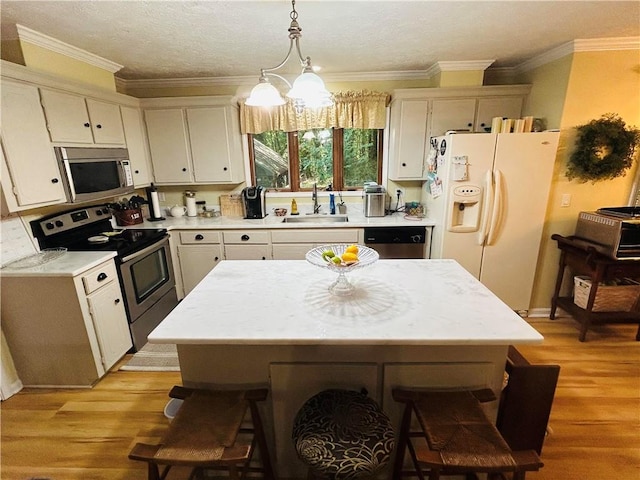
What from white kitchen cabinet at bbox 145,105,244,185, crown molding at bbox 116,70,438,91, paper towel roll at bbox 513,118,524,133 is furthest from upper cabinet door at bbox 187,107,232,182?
paper towel roll at bbox 513,118,524,133

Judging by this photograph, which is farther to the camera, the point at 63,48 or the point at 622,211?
the point at 622,211

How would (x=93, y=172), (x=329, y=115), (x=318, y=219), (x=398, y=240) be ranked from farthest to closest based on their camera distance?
1. (x=318, y=219)
2. (x=329, y=115)
3. (x=398, y=240)
4. (x=93, y=172)

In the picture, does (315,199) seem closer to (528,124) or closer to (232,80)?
(232,80)

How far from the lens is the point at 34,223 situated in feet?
7.57

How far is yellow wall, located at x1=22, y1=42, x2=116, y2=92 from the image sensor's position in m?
2.14

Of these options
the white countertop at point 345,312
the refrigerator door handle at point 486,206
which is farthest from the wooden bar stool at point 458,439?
the refrigerator door handle at point 486,206

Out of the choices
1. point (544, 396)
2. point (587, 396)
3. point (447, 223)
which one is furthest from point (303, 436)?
point (447, 223)

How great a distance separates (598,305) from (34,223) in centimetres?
451

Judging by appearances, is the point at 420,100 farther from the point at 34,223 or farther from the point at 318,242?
the point at 34,223

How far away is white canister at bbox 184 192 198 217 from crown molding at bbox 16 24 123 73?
1341mm

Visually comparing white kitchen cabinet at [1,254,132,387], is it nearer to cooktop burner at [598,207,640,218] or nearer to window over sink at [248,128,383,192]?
window over sink at [248,128,383,192]

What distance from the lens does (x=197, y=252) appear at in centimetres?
329

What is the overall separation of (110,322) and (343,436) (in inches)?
80.1

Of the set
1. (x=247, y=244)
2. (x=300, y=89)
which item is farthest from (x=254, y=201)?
(x=300, y=89)
